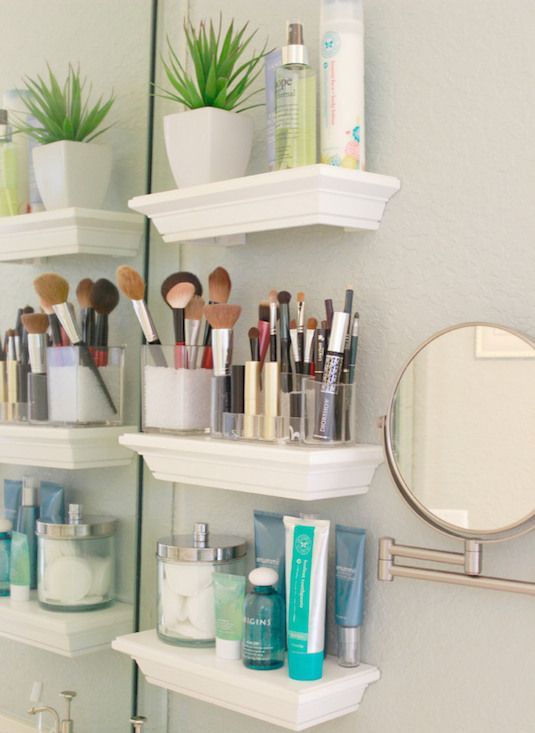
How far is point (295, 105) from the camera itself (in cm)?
112

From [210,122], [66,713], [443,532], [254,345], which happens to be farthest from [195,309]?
[66,713]

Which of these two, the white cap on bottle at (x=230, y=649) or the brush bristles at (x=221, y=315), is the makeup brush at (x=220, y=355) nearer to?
the brush bristles at (x=221, y=315)

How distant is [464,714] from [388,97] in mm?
684

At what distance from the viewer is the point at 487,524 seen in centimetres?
99

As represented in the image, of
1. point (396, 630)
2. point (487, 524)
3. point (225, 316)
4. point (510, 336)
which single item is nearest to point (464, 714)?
point (396, 630)

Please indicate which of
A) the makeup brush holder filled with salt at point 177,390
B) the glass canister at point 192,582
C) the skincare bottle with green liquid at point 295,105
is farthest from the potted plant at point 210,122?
the glass canister at point 192,582

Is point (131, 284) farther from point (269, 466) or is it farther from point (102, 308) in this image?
point (269, 466)

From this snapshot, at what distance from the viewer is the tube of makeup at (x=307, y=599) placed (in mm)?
1099

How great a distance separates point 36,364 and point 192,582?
1.18 feet

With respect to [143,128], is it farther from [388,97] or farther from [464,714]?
[464,714]

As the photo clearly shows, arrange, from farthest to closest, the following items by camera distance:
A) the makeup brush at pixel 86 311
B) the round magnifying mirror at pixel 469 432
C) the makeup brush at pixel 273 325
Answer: the makeup brush at pixel 86 311 → the makeup brush at pixel 273 325 → the round magnifying mirror at pixel 469 432

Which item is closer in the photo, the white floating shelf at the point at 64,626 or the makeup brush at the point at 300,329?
the makeup brush at the point at 300,329

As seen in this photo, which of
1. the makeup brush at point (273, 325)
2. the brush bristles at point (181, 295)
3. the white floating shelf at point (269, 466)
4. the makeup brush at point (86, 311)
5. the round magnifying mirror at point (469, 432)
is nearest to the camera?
the round magnifying mirror at point (469, 432)

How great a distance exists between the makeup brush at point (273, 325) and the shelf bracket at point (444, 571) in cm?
25
